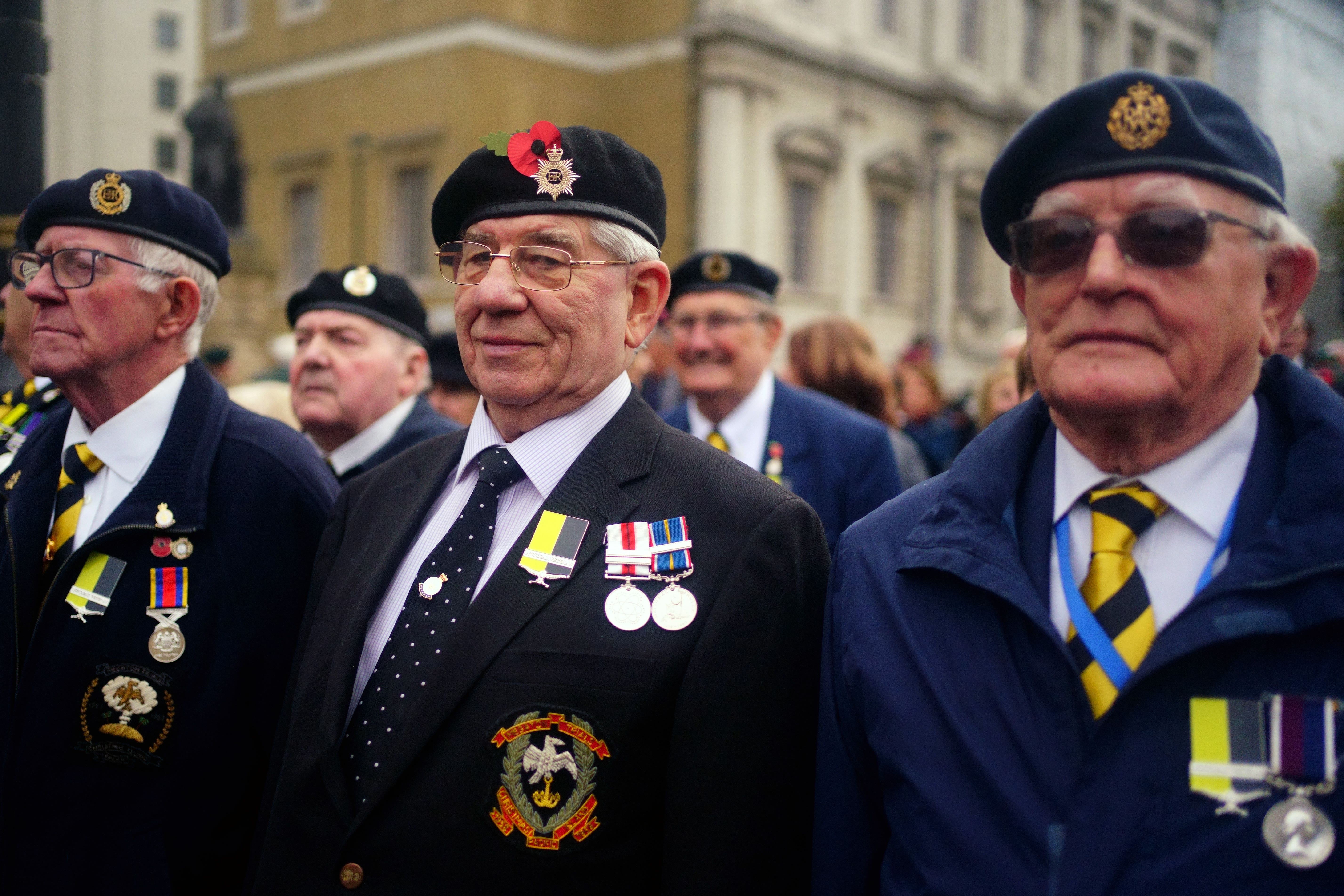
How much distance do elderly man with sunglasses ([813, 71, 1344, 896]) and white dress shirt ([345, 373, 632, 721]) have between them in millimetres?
738

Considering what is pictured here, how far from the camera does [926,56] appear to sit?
28.7 m

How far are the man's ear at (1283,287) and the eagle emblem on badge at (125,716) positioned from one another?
2497 millimetres

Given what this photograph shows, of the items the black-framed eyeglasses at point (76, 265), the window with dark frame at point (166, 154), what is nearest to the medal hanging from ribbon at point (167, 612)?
the black-framed eyeglasses at point (76, 265)

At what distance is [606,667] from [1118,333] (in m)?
1.08

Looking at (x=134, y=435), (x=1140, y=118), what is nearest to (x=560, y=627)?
(x=1140, y=118)

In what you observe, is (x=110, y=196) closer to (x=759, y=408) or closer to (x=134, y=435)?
(x=134, y=435)

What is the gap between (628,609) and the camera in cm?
221

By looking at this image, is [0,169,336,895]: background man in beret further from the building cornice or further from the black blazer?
the building cornice

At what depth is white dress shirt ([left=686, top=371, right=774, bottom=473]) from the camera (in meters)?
4.95

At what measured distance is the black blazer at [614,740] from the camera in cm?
209

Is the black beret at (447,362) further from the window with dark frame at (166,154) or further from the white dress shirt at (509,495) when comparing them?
the window with dark frame at (166,154)

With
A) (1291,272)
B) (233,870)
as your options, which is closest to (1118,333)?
(1291,272)

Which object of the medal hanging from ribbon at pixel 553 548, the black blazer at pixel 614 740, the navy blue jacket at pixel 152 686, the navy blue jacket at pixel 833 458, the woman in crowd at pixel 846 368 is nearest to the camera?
→ the black blazer at pixel 614 740

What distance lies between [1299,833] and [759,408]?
355cm
